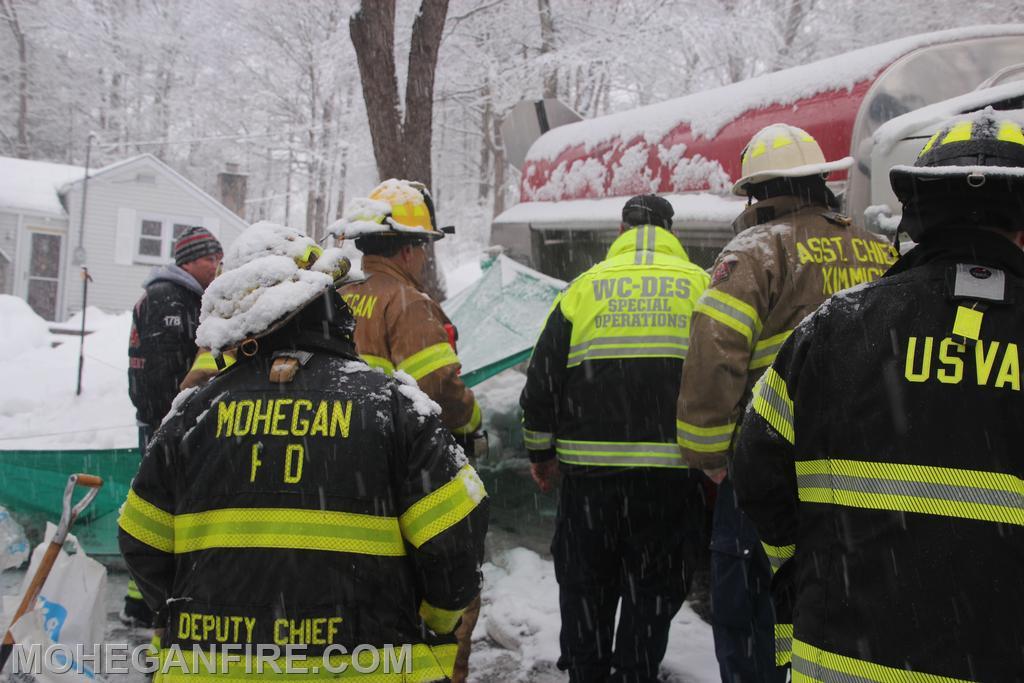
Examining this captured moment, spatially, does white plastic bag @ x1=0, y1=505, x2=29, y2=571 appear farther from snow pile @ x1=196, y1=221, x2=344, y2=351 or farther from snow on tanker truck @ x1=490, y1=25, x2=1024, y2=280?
snow on tanker truck @ x1=490, y1=25, x2=1024, y2=280

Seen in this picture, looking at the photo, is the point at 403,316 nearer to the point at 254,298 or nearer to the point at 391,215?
the point at 391,215

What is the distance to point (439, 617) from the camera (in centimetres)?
204

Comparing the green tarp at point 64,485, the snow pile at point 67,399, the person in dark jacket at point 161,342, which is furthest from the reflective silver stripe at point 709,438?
the snow pile at point 67,399

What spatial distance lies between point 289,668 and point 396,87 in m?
6.42

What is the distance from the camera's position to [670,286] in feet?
11.0

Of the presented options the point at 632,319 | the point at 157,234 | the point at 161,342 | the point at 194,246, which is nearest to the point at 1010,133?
the point at 632,319

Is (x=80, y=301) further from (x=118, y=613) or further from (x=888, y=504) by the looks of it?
(x=888, y=504)

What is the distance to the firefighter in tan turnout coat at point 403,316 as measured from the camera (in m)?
3.36

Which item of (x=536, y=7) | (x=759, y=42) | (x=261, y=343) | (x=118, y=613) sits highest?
(x=536, y=7)

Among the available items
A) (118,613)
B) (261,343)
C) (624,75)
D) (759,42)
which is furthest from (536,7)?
(261,343)

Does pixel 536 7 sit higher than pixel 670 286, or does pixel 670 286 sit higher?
pixel 536 7

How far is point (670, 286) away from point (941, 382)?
5.91ft

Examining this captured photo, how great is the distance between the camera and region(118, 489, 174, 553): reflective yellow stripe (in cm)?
193

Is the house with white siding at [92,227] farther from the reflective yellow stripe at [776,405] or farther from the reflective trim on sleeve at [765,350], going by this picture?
the reflective yellow stripe at [776,405]
